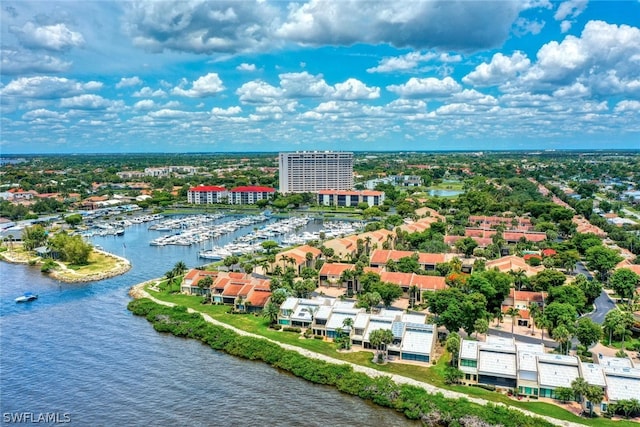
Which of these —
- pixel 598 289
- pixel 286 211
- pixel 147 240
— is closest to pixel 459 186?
pixel 286 211

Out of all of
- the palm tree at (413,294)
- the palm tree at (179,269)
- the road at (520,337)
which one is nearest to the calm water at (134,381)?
the palm tree at (179,269)

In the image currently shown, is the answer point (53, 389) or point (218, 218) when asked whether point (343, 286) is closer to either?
point (53, 389)

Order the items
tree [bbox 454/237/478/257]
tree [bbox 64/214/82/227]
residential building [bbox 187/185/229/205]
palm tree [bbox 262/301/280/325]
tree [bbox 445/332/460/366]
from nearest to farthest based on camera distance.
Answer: tree [bbox 445/332/460/366], palm tree [bbox 262/301/280/325], tree [bbox 454/237/478/257], tree [bbox 64/214/82/227], residential building [bbox 187/185/229/205]

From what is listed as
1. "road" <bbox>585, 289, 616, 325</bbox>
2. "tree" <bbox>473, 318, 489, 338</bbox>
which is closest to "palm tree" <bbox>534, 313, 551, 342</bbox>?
"tree" <bbox>473, 318, 489, 338</bbox>

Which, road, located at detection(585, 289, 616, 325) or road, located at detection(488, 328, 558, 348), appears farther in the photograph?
road, located at detection(585, 289, 616, 325)

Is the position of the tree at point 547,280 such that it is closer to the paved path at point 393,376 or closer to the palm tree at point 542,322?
the palm tree at point 542,322

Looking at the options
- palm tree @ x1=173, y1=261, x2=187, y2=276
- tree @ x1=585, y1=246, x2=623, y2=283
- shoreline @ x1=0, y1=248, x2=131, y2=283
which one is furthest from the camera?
shoreline @ x1=0, y1=248, x2=131, y2=283

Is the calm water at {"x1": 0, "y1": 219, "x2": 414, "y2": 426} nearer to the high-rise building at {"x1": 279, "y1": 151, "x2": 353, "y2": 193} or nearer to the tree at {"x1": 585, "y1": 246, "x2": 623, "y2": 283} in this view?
the tree at {"x1": 585, "y1": 246, "x2": 623, "y2": 283}
